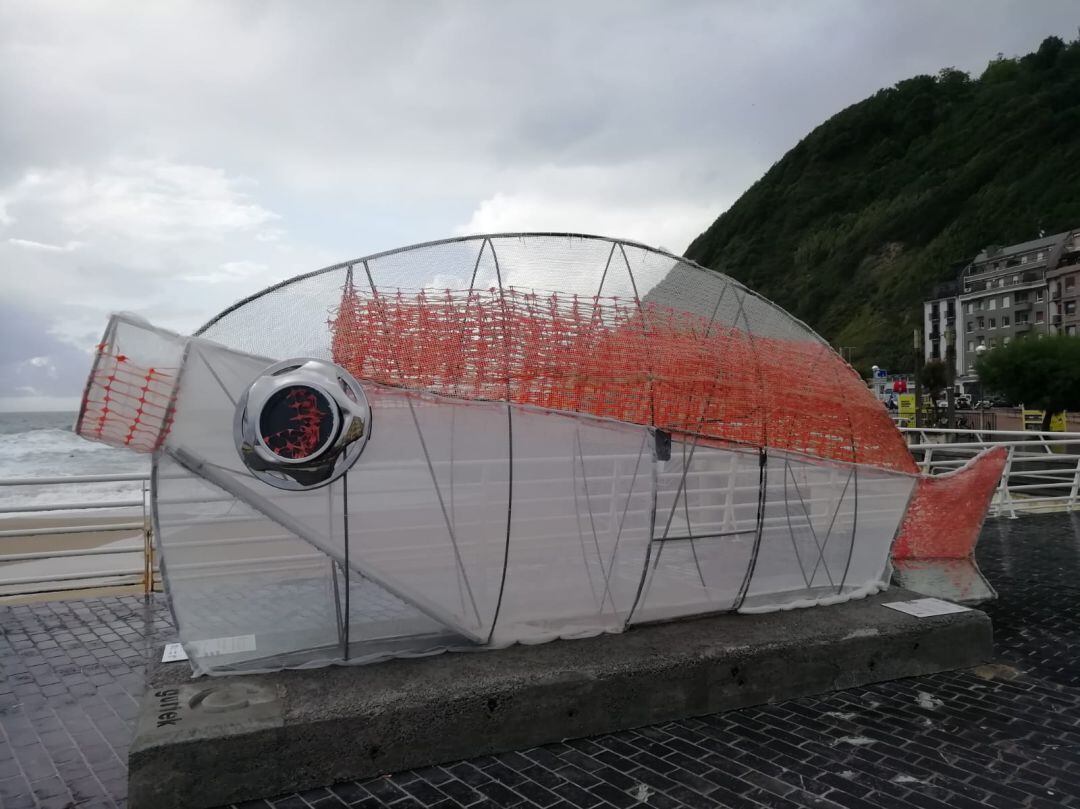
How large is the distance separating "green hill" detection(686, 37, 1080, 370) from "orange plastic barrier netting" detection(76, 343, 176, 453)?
279ft

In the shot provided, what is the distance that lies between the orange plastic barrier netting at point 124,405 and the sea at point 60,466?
3413 mm

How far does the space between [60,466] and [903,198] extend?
104083 millimetres

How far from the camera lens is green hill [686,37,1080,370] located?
86.8 m

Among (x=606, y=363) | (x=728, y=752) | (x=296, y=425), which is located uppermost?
(x=606, y=363)

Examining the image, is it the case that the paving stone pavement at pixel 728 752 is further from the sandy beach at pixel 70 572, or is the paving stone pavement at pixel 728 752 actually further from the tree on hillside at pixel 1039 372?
the tree on hillside at pixel 1039 372

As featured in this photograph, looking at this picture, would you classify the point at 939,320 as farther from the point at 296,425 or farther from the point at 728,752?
the point at 296,425

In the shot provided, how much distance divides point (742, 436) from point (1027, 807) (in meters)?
2.66

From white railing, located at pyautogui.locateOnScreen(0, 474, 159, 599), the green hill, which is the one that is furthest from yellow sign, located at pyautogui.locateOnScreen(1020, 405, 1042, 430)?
the green hill

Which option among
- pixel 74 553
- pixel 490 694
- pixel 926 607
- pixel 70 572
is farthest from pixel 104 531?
pixel 926 607

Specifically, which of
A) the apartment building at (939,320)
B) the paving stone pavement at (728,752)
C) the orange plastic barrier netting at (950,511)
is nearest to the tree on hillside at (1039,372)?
the orange plastic barrier netting at (950,511)

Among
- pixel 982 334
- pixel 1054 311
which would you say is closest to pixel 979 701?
pixel 1054 311

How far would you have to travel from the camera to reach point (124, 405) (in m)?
4.41

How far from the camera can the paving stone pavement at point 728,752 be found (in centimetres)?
392

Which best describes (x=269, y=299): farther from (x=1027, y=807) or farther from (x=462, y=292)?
(x=1027, y=807)
